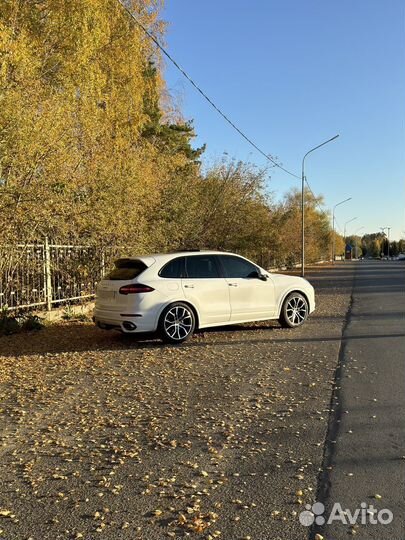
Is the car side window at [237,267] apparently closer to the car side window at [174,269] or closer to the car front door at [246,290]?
the car front door at [246,290]

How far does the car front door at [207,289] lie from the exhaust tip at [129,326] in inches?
42.4

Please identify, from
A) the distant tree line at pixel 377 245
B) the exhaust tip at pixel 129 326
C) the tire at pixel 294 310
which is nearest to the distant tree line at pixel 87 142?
the exhaust tip at pixel 129 326

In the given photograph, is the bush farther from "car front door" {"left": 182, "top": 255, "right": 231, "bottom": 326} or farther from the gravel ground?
"car front door" {"left": 182, "top": 255, "right": 231, "bottom": 326}

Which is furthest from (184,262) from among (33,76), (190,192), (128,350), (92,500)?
(190,192)

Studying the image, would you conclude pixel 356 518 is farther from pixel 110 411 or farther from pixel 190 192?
pixel 190 192

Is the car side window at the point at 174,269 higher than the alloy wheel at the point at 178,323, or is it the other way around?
the car side window at the point at 174,269

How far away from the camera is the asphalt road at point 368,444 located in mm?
3311

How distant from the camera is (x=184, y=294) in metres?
9.08

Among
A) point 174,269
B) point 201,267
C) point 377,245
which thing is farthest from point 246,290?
point 377,245

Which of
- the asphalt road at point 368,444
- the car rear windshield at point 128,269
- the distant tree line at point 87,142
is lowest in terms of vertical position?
the asphalt road at point 368,444

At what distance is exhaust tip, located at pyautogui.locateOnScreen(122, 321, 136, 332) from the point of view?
28.3 feet

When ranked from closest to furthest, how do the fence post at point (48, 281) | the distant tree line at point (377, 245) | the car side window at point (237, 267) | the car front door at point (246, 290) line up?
the car front door at point (246, 290) < the car side window at point (237, 267) < the fence post at point (48, 281) < the distant tree line at point (377, 245)

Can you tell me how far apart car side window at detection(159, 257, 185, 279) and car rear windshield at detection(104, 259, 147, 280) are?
1.17 ft

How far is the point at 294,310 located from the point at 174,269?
2958mm
